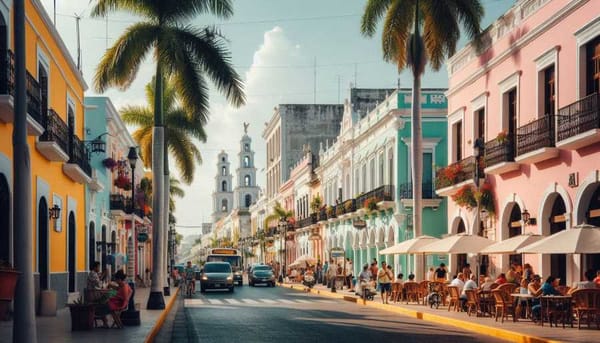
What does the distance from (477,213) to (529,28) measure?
7.64 meters

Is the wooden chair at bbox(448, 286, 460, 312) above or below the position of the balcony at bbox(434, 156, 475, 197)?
below

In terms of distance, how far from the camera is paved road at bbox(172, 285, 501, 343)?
17594 mm

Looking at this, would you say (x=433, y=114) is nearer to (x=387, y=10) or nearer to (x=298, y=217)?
(x=387, y=10)

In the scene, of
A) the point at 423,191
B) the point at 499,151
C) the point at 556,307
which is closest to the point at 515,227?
the point at 499,151

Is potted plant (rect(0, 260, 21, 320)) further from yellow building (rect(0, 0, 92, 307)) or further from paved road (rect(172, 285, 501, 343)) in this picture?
yellow building (rect(0, 0, 92, 307))

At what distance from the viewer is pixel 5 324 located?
18.8 meters

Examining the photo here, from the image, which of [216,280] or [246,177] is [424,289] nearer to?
[216,280]

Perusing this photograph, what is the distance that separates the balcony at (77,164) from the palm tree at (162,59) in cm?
224

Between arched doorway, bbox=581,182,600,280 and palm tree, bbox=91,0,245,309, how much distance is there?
36.0 ft

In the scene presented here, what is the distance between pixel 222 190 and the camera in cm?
16500

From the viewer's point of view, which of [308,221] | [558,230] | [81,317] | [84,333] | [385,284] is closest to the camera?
[84,333]

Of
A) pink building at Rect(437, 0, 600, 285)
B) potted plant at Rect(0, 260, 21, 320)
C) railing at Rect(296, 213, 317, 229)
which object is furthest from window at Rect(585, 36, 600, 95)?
railing at Rect(296, 213, 317, 229)

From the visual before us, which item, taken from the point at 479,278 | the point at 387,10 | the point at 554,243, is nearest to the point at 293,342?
the point at 554,243

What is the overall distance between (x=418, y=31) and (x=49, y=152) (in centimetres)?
1415
